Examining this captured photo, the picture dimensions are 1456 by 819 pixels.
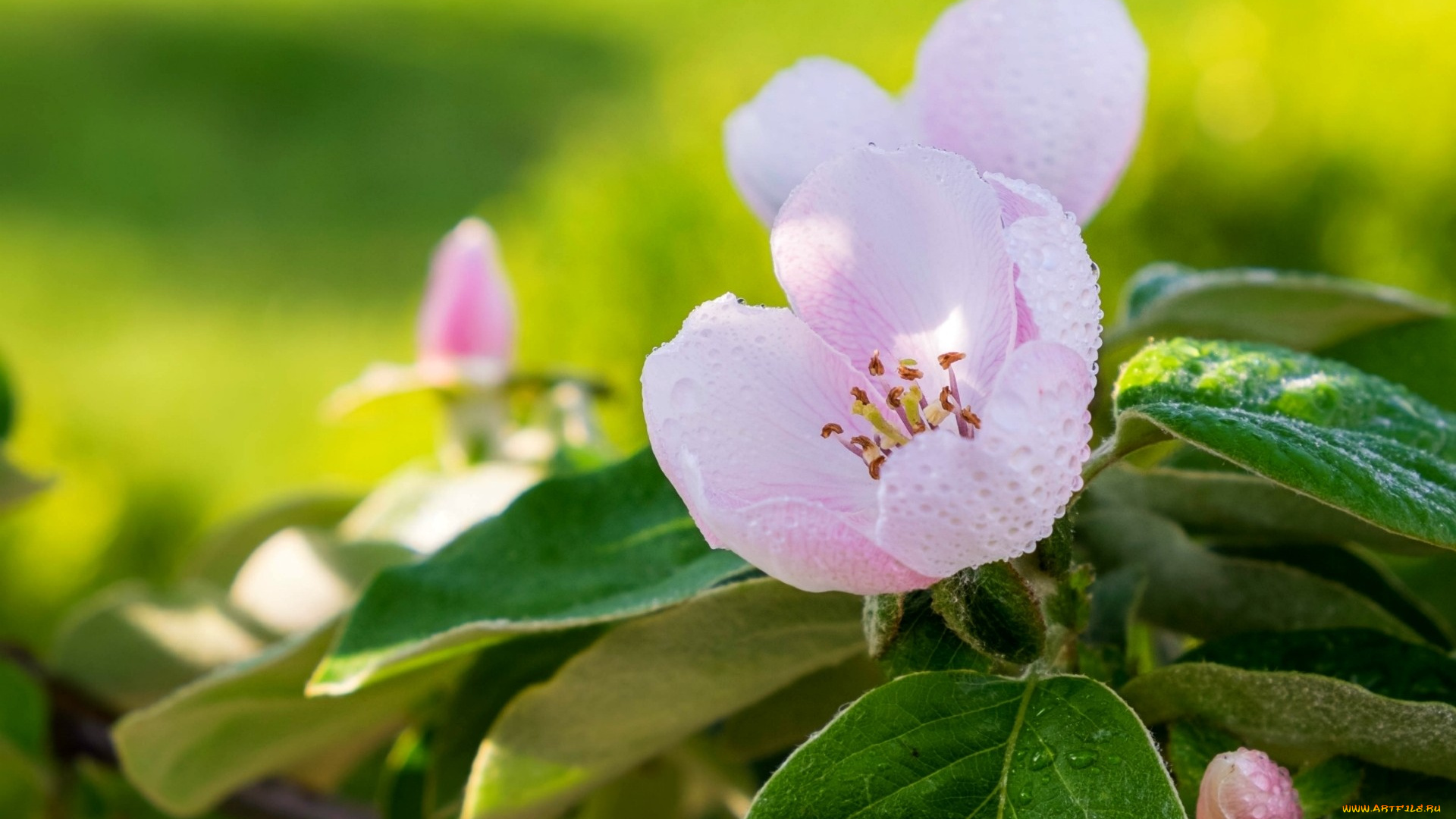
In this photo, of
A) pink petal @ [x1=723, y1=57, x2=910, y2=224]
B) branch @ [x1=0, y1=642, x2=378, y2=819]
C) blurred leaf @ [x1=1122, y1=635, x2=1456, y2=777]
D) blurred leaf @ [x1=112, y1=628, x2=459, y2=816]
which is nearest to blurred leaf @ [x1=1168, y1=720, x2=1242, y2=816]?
blurred leaf @ [x1=1122, y1=635, x2=1456, y2=777]

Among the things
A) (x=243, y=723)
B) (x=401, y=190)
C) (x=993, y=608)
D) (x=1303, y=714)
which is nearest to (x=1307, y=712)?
(x=1303, y=714)

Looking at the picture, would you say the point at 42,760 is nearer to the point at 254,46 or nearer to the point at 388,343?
the point at 388,343

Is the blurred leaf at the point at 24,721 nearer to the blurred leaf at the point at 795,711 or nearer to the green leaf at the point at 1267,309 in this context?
the blurred leaf at the point at 795,711

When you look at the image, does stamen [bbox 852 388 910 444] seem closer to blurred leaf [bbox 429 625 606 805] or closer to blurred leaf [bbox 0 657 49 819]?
blurred leaf [bbox 429 625 606 805]

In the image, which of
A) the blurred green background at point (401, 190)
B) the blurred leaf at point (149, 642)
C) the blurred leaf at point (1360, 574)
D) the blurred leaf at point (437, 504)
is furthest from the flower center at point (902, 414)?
the blurred green background at point (401, 190)

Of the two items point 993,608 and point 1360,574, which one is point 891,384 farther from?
point 1360,574
